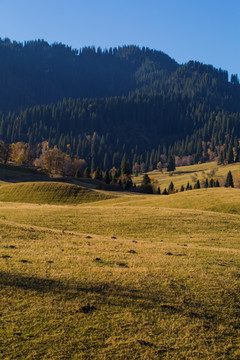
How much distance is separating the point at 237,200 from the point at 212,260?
4065cm

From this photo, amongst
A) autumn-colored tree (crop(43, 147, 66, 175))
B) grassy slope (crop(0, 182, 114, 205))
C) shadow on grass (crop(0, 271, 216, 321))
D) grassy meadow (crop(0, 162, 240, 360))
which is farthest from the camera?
autumn-colored tree (crop(43, 147, 66, 175))

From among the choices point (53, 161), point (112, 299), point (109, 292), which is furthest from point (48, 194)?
point (53, 161)

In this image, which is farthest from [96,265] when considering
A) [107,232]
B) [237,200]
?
[237,200]

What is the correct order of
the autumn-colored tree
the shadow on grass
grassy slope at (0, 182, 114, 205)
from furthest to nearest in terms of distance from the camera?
the autumn-colored tree
grassy slope at (0, 182, 114, 205)
the shadow on grass

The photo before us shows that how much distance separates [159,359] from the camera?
379 inches

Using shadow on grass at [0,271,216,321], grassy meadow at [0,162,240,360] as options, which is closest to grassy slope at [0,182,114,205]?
grassy meadow at [0,162,240,360]

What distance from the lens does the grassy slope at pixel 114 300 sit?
10055 mm

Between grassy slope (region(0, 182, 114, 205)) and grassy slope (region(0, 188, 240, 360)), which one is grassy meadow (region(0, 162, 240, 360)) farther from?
grassy slope (region(0, 182, 114, 205))

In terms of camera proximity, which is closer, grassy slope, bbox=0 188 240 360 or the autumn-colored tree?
grassy slope, bbox=0 188 240 360

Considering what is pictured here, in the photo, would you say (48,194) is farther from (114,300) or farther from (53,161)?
(53,161)

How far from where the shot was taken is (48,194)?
7981cm

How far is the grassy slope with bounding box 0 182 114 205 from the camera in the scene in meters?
76.9

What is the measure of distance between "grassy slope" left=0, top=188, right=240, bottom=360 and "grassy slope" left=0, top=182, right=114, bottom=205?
170ft

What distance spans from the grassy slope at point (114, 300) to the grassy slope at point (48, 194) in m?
51.8
